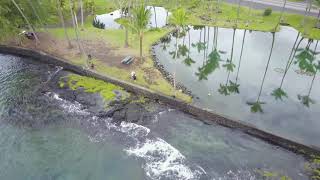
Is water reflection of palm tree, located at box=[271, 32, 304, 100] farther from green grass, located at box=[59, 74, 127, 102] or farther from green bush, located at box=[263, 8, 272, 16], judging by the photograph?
green grass, located at box=[59, 74, 127, 102]

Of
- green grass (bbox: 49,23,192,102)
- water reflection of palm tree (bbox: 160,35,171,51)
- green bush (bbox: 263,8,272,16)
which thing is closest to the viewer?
green grass (bbox: 49,23,192,102)

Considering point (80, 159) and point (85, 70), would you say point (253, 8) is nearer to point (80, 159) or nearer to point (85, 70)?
point (85, 70)

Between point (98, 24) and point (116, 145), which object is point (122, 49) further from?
point (116, 145)

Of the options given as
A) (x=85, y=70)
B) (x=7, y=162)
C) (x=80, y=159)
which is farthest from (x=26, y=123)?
(x=85, y=70)

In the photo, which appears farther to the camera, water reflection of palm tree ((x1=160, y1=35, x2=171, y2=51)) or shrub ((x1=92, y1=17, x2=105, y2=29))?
shrub ((x1=92, y1=17, x2=105, y2=29))

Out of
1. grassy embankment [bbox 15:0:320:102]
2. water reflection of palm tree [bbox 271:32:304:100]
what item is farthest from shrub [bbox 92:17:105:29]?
water reflection of palm tree [bbox 271:32:304:100]

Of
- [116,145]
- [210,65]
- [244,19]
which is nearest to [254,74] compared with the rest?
[210,65]

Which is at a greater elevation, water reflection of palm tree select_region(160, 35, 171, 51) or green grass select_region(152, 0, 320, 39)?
green grass select_region(152, 0, 320, 39)
